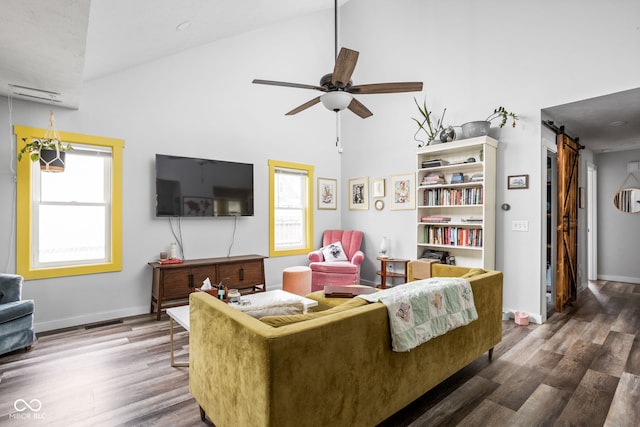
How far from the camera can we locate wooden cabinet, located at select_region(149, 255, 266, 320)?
3898mm

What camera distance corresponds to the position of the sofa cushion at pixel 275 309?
177 centimetres

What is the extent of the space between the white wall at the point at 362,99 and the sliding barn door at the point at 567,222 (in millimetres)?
711

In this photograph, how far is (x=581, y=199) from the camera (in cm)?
525

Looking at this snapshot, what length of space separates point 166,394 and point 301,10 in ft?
17.5

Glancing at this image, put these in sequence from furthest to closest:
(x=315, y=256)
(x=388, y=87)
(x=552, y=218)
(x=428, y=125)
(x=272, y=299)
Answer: (x=315, y=256)
(x=428, y=125)
(x=552, y=218)
(x=272, y=299)
(x=388, y=87)

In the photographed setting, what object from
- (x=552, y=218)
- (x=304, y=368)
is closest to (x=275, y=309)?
(x=304, y=368)

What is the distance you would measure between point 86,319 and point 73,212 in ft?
4.02

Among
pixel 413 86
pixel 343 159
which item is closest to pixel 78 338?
pixel 413 86

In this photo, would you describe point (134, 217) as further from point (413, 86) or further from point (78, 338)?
point (413, 86)

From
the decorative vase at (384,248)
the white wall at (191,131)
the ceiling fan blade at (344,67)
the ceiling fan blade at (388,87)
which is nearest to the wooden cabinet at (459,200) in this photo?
the decorative vase at (384,248)

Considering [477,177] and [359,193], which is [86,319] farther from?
[477,177]

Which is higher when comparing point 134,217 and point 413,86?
point 413,86

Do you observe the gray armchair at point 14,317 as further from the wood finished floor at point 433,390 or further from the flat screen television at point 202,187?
the flat screen television at point 202,187

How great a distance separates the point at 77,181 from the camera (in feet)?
12.3
